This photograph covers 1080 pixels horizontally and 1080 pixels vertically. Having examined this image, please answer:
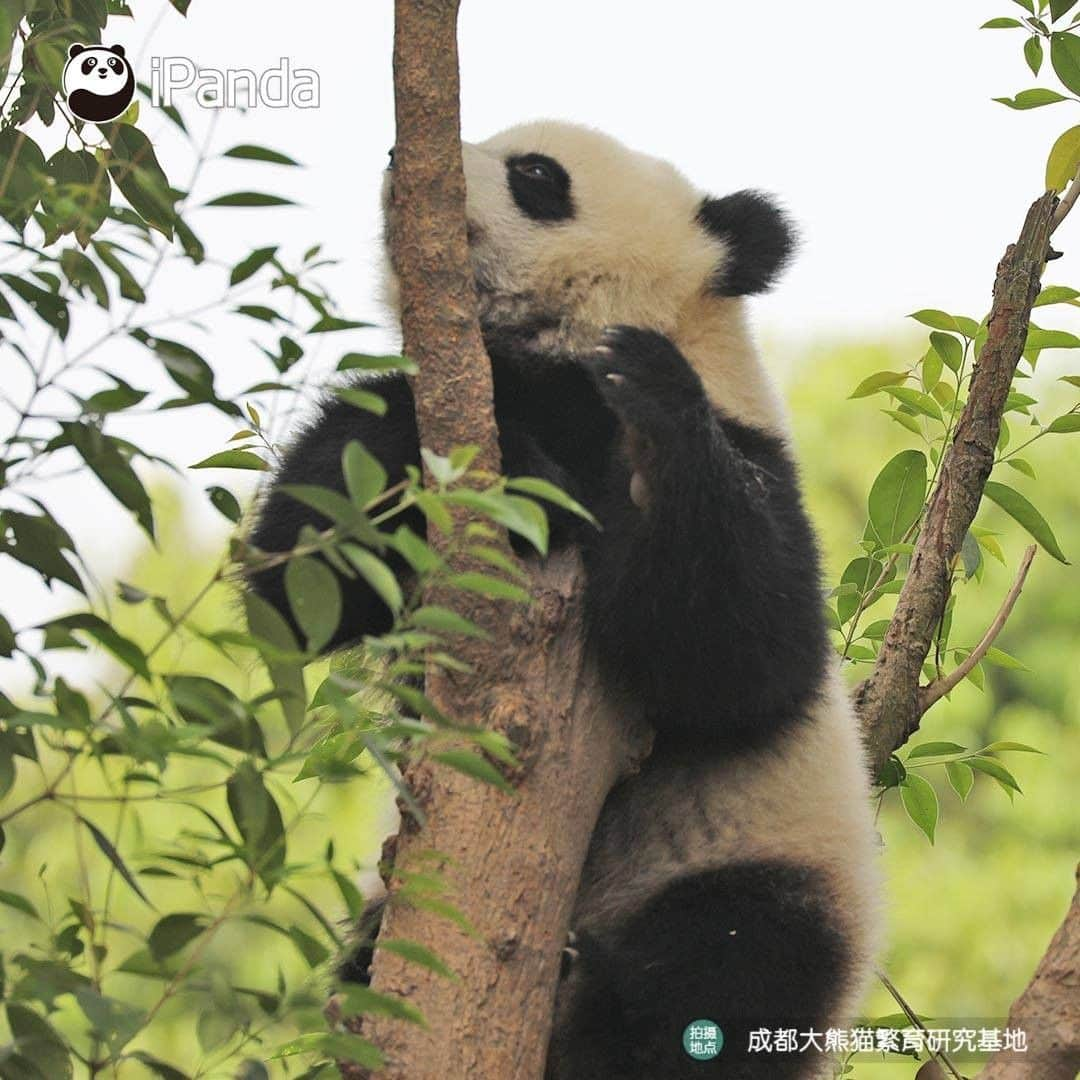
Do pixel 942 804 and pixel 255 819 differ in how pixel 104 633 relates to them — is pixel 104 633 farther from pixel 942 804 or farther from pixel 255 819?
pixel 942 804

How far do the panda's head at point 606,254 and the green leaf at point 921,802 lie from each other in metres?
1.06

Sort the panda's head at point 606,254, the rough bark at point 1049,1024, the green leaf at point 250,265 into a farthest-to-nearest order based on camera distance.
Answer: the panda's head at point 606,254
the rough bark at point 1049,1024
the green leaf at point 250,265

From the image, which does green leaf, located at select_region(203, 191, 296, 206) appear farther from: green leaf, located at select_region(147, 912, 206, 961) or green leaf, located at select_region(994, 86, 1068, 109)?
green leaf, located at select_region(994, 86, 1068, 109)

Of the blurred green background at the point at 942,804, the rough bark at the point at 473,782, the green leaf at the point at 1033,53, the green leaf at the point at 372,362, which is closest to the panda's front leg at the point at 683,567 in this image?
the rough bark at the point at 473,782

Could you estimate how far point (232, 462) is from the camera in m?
2.81

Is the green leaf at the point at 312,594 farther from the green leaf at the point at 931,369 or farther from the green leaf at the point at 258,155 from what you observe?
the green leaf at the point at 931,369

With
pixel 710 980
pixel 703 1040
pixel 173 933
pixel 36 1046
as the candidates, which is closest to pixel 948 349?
pixel 710 980

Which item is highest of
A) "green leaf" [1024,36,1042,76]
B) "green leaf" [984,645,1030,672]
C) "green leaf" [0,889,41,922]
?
"green leaf" [1024,36,1042,76]

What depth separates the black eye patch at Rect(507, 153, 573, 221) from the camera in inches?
144

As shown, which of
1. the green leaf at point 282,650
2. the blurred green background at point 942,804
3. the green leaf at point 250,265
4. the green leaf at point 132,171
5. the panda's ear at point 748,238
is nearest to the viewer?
the green leaf at point 282,650

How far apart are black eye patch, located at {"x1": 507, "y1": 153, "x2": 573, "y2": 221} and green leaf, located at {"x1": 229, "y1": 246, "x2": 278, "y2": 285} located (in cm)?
184

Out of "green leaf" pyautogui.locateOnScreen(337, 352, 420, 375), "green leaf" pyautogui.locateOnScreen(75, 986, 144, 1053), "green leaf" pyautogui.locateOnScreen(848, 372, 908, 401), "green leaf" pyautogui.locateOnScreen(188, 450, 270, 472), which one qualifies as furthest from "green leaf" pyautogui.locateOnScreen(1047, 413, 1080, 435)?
"green leaf" pyautogui.locateOnScreen(75, 986, 144, 1053)

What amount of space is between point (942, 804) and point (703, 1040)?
32.9 ft

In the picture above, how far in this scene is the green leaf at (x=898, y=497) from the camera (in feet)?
13.0
